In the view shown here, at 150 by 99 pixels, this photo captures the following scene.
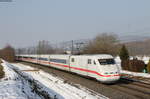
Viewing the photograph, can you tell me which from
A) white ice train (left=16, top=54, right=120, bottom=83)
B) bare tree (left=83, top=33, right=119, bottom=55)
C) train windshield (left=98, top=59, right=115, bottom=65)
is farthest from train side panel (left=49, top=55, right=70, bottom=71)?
bare tree (left=83, top=33, right=119, bottom=55)

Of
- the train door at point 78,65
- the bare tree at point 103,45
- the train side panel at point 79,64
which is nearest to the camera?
the train side panel at point 79,64

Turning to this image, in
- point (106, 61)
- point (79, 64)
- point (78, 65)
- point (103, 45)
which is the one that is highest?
point (103, 45)

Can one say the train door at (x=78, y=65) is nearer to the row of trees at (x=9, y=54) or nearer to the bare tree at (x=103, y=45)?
the bare tree at (x=103, y=45)

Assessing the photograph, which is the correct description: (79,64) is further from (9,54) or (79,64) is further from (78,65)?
(9,54)

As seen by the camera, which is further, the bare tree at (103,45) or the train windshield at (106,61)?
the bare tree at (103,45)

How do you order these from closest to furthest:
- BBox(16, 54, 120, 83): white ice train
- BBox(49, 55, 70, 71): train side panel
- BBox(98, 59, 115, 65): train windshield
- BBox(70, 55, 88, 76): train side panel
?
BBox(16, 54, 120, 83): white ice train, BBox(98, 59, 115, 65): train windshield, BBox(70, 55, 88, 76): train side panel, BBox(49, 55, 70, 71): train side panel

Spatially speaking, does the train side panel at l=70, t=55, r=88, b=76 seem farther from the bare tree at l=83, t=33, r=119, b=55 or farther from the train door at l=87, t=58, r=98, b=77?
the bare tree at l=83, t=33, r=119, b=55

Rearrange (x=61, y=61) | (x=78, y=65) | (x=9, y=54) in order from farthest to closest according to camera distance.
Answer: (x=9, y=54) → (x=61, y=61) → (x=78, y=65)

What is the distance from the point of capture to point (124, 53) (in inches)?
1494

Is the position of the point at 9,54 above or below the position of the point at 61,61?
above

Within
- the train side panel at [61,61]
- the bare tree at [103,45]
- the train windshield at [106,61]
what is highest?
the bare tree at [103,45]

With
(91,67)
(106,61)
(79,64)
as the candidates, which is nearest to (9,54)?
(79,64)

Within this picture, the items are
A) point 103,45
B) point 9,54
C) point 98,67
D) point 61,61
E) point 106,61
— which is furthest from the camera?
point 9,54

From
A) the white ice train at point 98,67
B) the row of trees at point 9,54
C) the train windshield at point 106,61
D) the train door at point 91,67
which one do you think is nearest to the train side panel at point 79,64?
the white ice train at point 98,67
